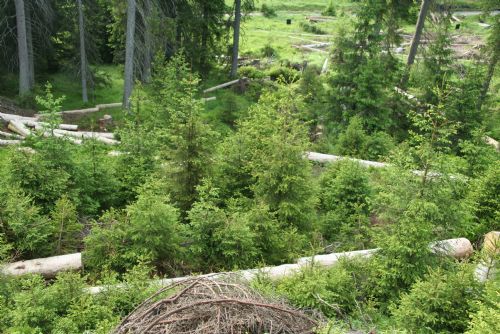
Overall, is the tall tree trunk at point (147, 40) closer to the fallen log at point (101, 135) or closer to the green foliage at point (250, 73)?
the fallen log at point (101, 135)

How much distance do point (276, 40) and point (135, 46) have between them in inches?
834

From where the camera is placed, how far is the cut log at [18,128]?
1664 centimetres

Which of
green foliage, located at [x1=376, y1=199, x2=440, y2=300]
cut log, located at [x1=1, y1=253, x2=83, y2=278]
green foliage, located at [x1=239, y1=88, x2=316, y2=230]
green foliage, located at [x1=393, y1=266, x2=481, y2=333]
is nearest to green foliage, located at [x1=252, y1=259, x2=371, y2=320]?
green foliage, located at [x1=376, y1=199, x2=440, y2=300]

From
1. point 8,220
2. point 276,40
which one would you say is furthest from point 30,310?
point 276,40

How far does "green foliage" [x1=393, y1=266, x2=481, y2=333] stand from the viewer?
693 cm

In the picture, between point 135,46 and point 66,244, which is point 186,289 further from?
point 135,46

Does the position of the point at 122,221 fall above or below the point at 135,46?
below

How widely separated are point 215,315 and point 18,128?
14391 mm

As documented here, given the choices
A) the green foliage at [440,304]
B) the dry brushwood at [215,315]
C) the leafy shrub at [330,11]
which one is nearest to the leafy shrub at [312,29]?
the leafy shrub at [330,11]

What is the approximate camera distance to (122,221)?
9.42 meters

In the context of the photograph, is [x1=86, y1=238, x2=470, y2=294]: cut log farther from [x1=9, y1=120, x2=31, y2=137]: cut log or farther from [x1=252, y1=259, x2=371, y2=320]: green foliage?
[x1=9, y1=120, x2=31, y2=137]: cut log

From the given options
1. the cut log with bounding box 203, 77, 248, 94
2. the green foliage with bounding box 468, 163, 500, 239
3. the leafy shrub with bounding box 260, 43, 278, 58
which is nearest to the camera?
the green foliage with bounding box 468, 163, 500, 239

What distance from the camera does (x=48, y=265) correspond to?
29.3 ft

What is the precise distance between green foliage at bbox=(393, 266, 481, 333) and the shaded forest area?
26 millimetres
